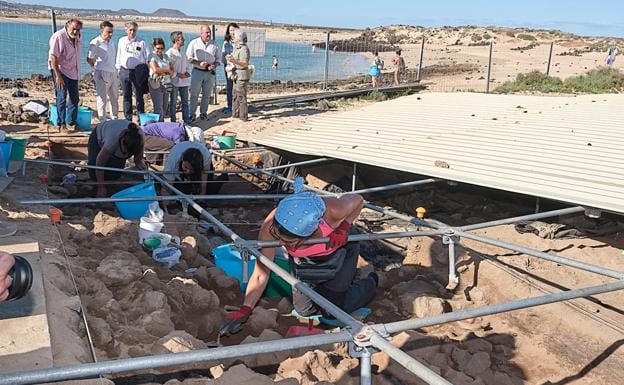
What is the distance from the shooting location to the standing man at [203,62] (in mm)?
11391

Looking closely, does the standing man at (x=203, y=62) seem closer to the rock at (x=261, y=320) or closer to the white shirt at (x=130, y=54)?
the white shirt at (x=130, y=54)

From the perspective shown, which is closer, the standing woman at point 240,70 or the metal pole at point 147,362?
the metal pole at point 147,362

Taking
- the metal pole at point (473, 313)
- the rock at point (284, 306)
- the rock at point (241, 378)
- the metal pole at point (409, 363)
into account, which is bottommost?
the rock at point (284, 306)

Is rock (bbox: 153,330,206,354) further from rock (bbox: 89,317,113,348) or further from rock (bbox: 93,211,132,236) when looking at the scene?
rock (bbox: 93,211,132,236)

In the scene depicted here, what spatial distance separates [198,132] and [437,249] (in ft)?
12.1

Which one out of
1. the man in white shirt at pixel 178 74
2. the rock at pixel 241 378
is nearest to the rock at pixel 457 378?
the rock at pixel 241 378

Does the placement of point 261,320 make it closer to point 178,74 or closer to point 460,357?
point 460,357

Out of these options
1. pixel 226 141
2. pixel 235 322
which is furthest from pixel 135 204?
pixel 226 141

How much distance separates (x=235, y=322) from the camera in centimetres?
441

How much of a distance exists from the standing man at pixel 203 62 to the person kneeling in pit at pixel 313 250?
7.26 meters

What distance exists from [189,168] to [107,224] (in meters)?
1.39

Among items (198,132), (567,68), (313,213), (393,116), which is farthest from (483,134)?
(567,68)

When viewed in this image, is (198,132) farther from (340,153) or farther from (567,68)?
(567,68)

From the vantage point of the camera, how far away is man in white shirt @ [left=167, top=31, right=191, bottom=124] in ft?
35.5
